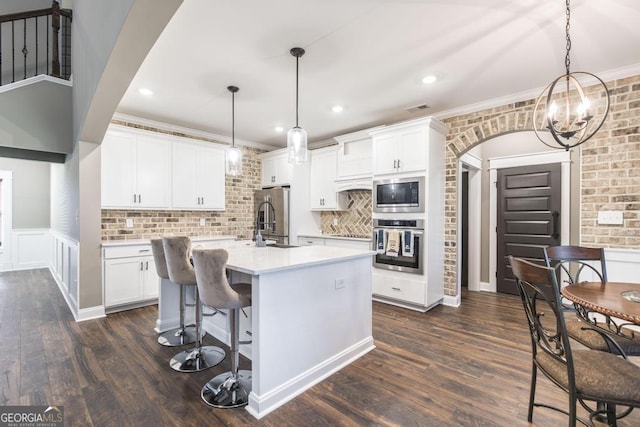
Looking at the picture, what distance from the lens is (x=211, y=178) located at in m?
5.04

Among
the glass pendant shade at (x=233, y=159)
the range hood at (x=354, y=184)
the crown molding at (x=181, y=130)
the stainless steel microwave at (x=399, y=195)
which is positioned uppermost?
the crown molding at (x=181, y=130)

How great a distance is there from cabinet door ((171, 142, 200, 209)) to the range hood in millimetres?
2332

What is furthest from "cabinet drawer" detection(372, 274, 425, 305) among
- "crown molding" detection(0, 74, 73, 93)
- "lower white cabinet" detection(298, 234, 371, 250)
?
"crown molding" detection(0, 74, 73, 93)

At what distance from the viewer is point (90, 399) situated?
6.81 ft

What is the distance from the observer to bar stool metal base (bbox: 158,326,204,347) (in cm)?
295

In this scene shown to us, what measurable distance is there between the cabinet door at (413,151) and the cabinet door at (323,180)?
133 centimetres

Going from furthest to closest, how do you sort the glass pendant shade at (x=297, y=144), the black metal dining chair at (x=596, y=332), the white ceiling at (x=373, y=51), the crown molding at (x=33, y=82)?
Answer: the crown molding at (x=33, y=82) < the glass pendant shade at (x=297, y=144) < the white ceiling at (x=373, y=51) < the black metal dining chair at (x=596, y=332)

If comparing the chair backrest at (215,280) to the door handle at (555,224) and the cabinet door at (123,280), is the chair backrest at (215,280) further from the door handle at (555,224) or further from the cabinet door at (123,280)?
the door handle at (555,224)

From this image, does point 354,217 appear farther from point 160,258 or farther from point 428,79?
point 160,258

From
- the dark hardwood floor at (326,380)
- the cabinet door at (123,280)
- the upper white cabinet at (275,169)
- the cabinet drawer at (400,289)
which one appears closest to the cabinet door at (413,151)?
the cabinet drawer at (400,289)

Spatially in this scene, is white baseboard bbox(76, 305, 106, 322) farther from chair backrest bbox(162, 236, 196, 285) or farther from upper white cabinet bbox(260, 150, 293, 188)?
upper white cabinet bbox(260, 150, 293, 188)

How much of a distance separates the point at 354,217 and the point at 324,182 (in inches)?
32.3

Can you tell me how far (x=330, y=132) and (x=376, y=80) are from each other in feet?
6.79

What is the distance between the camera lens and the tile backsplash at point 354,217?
16.9 feet
